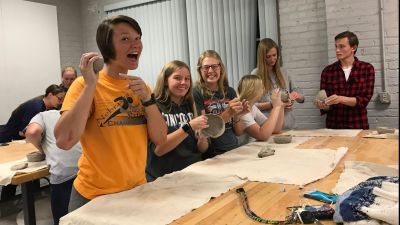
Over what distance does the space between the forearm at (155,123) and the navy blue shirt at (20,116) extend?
244cm

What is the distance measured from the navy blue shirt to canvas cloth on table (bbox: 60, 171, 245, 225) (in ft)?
8.12

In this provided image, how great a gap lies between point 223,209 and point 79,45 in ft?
16.7

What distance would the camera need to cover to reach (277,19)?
405 cm

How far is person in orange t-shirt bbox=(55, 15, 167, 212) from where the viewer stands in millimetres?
1332

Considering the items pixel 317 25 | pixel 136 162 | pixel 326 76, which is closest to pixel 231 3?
pixel 317 25

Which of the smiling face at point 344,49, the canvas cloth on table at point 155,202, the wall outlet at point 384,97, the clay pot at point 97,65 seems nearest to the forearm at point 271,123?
the canvas cloth on table at point 155,202

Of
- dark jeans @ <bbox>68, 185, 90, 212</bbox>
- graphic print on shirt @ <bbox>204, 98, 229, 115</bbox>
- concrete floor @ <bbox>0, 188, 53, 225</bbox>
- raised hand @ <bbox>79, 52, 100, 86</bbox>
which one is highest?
raised hand @ <bbox>79, 52, 100, 86</bbox>

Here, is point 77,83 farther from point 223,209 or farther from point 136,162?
point 223,209

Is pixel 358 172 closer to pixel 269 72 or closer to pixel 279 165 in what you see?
pixel 279 165

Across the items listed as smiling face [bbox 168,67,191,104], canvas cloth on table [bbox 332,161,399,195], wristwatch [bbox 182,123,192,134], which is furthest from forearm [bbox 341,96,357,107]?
wristwatch [bbox 182,123,192,134]

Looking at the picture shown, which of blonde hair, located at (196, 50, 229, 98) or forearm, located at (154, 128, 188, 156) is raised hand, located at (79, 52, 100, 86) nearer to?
forearm, located at (154, 128, 188, 156)

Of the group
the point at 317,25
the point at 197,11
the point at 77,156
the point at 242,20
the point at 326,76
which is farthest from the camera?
the point at 197,11

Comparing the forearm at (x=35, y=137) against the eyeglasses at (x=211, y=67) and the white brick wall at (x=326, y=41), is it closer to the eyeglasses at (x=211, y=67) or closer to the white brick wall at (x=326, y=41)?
the eyeglasses at (x=211, y=67)

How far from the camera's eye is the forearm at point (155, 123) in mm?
1456
